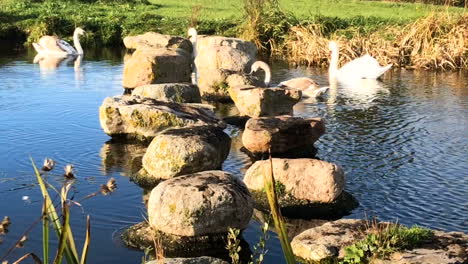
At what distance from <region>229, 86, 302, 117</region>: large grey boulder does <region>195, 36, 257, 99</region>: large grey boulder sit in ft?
6.04

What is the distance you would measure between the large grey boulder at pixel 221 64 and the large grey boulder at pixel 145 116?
12.3 ft

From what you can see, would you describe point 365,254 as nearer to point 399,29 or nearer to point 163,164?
point 163,164

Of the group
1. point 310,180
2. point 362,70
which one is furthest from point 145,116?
point 362,70

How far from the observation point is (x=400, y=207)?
8.59m

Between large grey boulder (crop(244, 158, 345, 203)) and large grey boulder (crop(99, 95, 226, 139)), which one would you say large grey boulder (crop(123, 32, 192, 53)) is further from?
large grey boulder (crop(244, 158, 345, 203))

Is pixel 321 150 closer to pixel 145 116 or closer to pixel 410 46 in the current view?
pixel 145 116

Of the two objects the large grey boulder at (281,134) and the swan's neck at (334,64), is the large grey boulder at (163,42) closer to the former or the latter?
the swan's neck at (334,64)

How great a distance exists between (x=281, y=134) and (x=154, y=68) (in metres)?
5.54

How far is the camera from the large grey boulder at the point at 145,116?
38.1 feet

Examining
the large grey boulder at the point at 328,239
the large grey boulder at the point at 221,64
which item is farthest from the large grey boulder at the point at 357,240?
the large grey boulder at the point at 221,64

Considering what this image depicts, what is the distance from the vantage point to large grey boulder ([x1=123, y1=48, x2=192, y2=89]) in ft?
52.2

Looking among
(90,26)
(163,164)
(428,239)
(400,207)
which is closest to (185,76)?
(163,164)

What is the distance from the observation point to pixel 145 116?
1173 centimetres

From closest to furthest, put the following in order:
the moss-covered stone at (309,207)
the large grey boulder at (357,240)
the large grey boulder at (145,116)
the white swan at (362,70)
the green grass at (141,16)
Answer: the large grey boulder at (357,240), the moss-covered stone at (309,207), the large grey boulder at (145,116), the white swan at (362,70), the green grass at (141,16)
